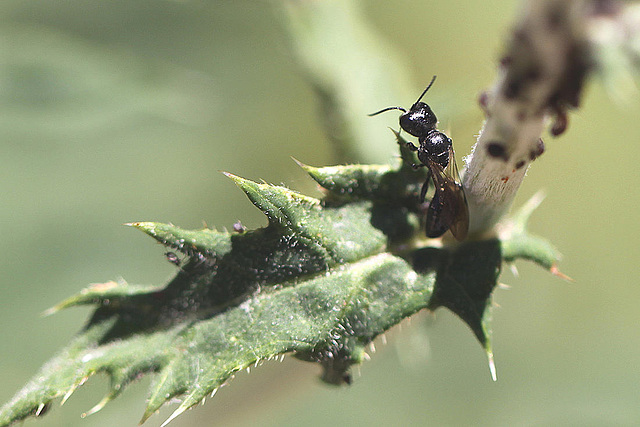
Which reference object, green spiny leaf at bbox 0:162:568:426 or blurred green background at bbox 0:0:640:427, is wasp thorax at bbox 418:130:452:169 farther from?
blurred green background at bbox 0:0:640:427

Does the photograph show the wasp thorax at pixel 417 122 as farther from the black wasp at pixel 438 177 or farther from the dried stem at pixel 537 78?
the dried stem at pixel 537 78

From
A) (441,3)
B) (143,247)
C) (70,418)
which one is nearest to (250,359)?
(70,418)

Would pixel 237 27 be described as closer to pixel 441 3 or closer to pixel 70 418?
pixel 441 3

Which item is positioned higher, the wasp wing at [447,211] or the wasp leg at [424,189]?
the wasp leg at [424,189]

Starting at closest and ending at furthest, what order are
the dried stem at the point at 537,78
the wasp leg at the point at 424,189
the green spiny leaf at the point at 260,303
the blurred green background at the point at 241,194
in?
the dried stem at the point at 537,78 → the green spiny leaf at the point at 260,303 → the wasp leg at the point at 424,189 → the blurred green background at the point at 241,194

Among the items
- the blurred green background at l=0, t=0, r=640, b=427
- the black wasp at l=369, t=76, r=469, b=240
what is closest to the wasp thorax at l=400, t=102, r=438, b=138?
the black wasp at l=369, t=76, r=469, b=240

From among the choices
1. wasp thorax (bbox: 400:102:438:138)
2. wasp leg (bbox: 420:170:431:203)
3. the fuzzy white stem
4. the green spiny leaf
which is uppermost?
wasp thorax (bbox: 400:102:438:138)

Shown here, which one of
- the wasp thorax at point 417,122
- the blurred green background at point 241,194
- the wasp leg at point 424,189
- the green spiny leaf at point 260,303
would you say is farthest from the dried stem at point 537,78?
the blurred green background at point 241,194
